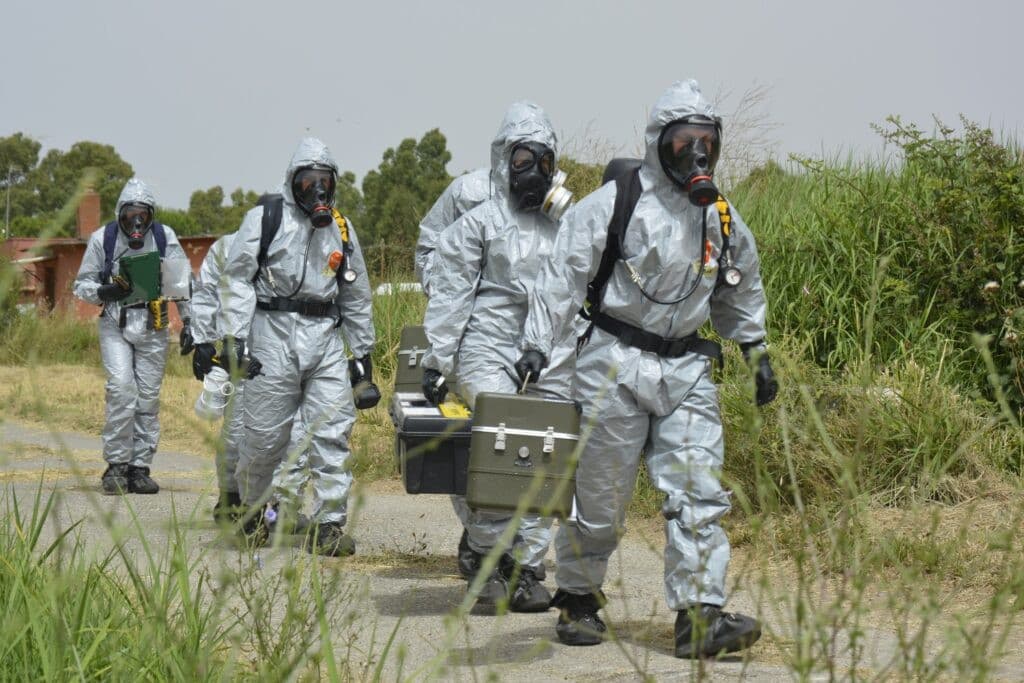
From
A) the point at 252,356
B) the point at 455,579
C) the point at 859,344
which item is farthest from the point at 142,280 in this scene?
the point at 859,344

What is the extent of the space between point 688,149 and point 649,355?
2.54ft

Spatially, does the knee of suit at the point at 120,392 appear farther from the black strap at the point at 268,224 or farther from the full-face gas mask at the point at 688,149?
the full-face gas mask at the point at 688,149

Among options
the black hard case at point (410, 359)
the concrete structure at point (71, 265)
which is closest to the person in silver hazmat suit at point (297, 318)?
the black hard case at point (410, 359)

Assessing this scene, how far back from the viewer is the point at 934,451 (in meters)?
7.56

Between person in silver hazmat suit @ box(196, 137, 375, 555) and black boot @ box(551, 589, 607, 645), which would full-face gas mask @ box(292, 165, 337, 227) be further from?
black boot @ box(551, 589, 607, 645)

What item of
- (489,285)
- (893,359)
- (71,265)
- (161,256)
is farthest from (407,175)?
(489,285)

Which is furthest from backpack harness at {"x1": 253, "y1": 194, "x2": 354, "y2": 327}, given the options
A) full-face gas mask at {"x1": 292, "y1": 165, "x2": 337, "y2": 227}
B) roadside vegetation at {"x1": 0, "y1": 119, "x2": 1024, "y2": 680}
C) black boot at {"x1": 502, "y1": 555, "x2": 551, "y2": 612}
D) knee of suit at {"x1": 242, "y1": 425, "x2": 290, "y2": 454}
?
black boot at {"x1": 502, "y1": 555, "x2": 551, "y2": 612}

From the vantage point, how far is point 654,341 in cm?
524

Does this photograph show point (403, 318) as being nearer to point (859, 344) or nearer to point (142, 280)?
point (142, 280)

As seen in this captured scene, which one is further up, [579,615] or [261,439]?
[261,439]

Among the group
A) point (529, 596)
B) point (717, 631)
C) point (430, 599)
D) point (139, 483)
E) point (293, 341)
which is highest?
point (293, 341)

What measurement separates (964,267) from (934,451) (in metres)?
1.85

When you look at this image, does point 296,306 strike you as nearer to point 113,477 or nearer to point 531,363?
point 531,363

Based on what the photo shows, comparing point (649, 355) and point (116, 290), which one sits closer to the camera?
point (649, 355)
